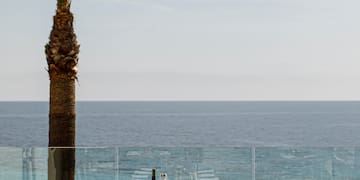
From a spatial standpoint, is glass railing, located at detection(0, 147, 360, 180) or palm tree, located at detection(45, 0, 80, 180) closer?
glass railing, located at detection(0, 147, 360, 180)

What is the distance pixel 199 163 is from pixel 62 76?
232cm

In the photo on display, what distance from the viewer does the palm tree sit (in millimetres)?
9555

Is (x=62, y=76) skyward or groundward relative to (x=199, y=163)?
skyward

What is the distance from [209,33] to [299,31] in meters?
10.3

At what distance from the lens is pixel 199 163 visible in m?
8.97

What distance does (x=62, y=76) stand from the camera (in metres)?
9.76

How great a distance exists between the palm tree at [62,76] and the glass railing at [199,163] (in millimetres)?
348

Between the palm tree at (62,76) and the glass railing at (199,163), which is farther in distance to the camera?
the palm tree at (62,76)

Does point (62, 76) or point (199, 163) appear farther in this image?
point (62, 76)

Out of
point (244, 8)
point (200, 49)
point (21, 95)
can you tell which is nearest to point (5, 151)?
point (244, 8)

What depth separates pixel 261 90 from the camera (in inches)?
3477

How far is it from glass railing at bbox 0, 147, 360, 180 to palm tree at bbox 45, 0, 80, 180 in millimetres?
348

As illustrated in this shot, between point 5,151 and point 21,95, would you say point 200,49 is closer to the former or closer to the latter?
point 21,95

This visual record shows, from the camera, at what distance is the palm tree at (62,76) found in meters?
9.55
